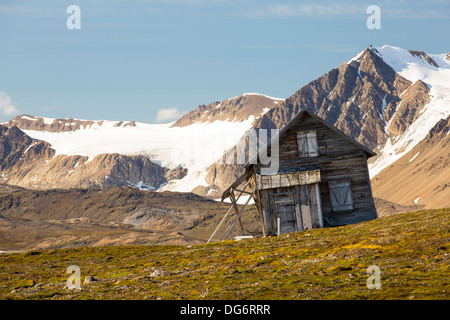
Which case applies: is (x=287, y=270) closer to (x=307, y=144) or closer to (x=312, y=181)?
(x=312, y=181)

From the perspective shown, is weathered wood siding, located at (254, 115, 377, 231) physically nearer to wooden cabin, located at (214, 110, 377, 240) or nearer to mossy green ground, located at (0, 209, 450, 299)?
wooden cabin, located at (214, 110, 377, 240)

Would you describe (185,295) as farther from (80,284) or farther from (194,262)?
(194,262)

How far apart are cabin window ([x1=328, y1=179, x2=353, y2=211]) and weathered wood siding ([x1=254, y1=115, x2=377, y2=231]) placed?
0.33 m

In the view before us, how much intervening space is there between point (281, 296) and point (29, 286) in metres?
13.5

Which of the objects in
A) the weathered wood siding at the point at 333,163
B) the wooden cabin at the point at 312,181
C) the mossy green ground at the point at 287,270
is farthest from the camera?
the weathered wood siding at the point at 333,163

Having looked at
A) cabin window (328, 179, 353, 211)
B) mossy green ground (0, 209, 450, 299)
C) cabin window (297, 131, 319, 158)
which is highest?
cabin window (297, 131, 319, 158)

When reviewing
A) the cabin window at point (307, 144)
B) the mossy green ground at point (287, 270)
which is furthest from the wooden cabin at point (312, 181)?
the mossy green ground at point (287, 270)

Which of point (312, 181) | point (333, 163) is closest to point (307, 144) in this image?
point (333, 163)

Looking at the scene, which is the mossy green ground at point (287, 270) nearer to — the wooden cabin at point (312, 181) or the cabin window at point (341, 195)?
the wooden cabin at point (312, 181)

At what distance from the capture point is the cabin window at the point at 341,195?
45.4m

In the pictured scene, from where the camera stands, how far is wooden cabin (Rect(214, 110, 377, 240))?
44125 mm

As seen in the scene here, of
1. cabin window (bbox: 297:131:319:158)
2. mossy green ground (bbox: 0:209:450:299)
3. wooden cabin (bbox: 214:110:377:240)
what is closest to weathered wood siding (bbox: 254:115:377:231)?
wooden cabin (bbox: 214:110:377:240)
